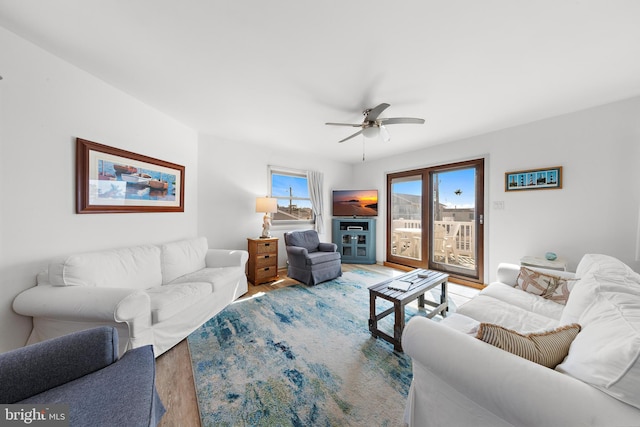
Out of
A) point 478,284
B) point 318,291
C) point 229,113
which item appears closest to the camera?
point 229,113

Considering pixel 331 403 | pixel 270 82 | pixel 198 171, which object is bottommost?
pixel 331 403

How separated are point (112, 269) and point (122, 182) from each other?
2.99 ft

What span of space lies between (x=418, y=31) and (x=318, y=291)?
2943 mm

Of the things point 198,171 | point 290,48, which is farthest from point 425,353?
point 198,171

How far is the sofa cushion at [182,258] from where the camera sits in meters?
2.29

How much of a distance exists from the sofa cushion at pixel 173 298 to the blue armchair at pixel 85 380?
A: 2.00 feet

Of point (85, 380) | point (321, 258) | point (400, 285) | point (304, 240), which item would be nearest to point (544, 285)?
point (400, 285)

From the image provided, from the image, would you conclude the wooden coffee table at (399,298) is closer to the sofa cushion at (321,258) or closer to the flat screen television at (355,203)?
the sofa cushion at (321,258)

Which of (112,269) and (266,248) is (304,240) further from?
(112,269)

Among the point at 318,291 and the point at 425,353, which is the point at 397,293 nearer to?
the point at 425,353

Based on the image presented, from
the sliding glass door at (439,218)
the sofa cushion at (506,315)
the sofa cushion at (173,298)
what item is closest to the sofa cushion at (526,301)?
the sofa cushion at (506,315)

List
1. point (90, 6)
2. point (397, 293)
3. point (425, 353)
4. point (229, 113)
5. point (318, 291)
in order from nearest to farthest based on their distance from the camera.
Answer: point (425, 353) < point (90, 6) < point (397, 293) < point (229, 113) < point (318, 291)

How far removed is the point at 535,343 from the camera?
2.80 ft

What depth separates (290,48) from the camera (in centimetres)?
151
